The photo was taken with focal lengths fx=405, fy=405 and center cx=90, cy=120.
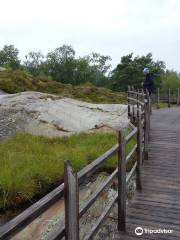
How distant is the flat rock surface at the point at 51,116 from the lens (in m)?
14.1

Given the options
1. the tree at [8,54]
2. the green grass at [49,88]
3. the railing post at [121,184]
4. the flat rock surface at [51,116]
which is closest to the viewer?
the railing post at [121,184]

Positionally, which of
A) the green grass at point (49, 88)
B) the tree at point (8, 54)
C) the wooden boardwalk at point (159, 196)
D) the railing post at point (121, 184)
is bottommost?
the wooden boardwalk at point (159, 196)

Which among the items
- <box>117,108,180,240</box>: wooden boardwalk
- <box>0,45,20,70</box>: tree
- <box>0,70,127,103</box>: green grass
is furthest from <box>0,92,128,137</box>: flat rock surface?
<box>0,45,20,70</box>: tree

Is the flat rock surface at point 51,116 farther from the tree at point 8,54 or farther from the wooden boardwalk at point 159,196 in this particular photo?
the tree at point 8,54

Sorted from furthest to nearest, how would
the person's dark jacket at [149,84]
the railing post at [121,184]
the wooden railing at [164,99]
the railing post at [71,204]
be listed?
the wooden railing at [164,99], the person's dark jacket at [149,84], the railing post at [121,184], the railing post at [71,204]

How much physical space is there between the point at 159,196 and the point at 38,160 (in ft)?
11.1

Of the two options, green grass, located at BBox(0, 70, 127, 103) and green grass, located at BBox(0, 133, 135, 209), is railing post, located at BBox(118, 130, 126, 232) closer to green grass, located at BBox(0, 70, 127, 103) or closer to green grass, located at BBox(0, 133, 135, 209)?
green grass, located at BBox(0, 133, 135, 209)

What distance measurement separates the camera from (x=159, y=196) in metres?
6.75

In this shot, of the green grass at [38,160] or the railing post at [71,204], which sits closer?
the railing post at [71,204]

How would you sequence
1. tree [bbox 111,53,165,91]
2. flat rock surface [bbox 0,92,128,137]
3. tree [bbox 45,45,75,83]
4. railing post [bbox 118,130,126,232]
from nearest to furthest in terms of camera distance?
railing post [bbox 118,130,126,232], flat rock surface [bbox 0,92,128,137], tree [bbox 111,53,165,91], tree [bbox 45,45,75,83]

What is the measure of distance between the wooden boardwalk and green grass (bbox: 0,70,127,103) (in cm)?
1434

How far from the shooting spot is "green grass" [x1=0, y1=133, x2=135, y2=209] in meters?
7.56

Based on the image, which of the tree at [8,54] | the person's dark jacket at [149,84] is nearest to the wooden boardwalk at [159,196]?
the person's dark jacket at [149,84]

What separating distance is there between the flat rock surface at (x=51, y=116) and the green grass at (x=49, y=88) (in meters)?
6.40
